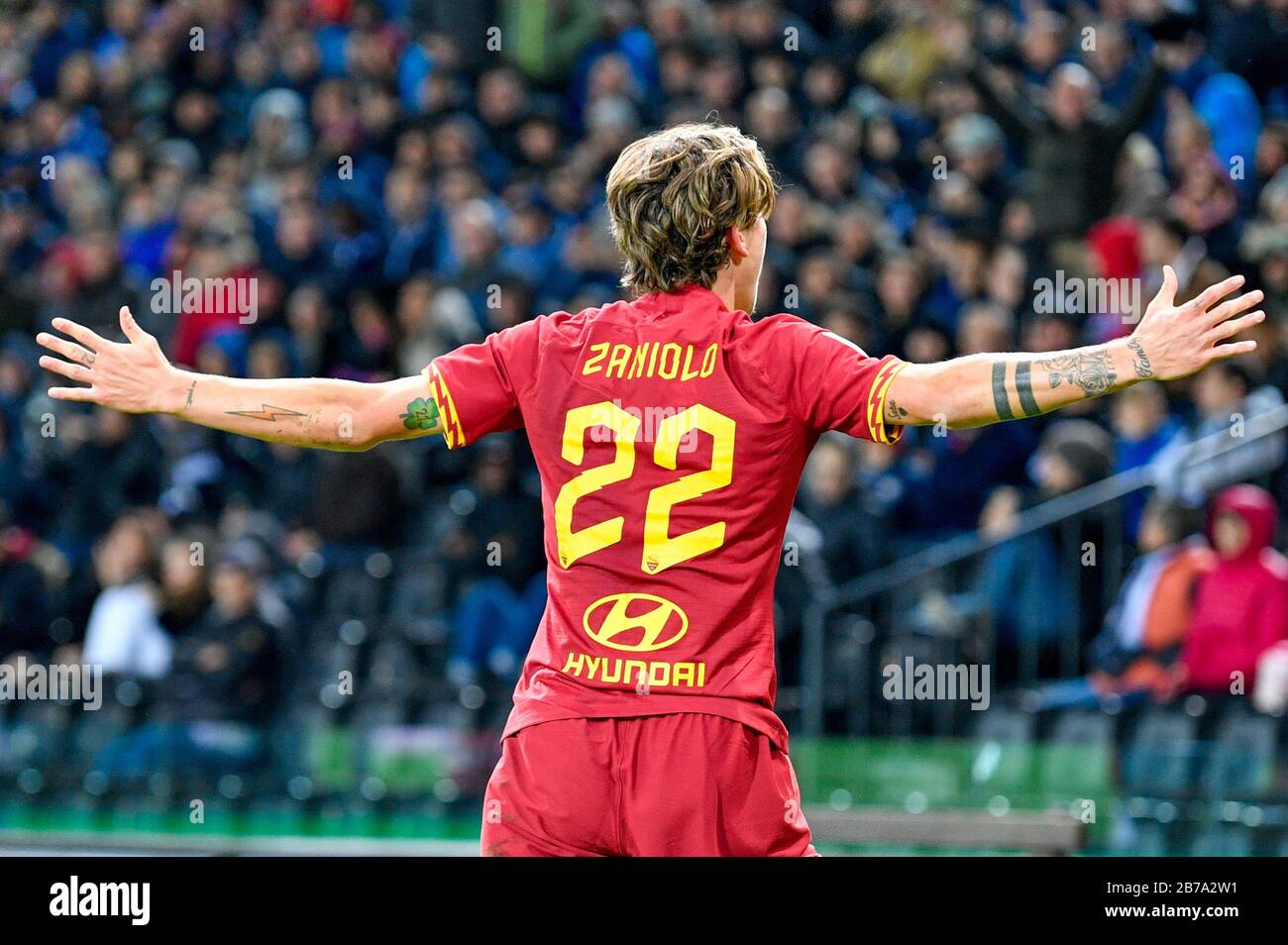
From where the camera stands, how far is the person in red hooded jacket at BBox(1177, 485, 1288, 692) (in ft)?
25.7

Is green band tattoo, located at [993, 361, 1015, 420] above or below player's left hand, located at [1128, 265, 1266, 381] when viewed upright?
below

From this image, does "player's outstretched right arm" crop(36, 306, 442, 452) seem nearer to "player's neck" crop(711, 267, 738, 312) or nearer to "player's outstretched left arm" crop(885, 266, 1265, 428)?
"player's neck" crop(711, 267, 738, 312)

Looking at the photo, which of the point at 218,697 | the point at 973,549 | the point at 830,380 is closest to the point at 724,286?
the point at 830,380

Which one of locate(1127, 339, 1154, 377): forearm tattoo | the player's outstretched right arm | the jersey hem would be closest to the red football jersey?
the jersey hem

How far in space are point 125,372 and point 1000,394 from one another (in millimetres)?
1709

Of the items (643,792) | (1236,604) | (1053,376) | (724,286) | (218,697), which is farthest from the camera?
(218,697)

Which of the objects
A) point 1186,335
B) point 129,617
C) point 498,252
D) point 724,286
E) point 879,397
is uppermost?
point 498,252

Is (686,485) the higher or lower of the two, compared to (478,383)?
lower

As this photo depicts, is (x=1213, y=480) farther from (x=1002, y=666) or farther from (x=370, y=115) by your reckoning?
(x=370, y=115)

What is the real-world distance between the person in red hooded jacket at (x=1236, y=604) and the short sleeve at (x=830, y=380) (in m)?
4.88

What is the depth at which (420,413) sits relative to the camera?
12.0 ft

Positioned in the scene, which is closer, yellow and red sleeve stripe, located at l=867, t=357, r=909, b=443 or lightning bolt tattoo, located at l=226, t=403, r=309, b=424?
yellow and red sleeve stripe, located at l=867, t=357, r=909, b=443

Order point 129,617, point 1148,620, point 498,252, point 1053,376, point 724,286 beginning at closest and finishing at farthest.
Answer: point 1053,376, point 724,286, point 1148,620, point 129,617, point 498,252

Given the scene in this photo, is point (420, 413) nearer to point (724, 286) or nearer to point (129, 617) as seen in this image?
point (724, 286)
